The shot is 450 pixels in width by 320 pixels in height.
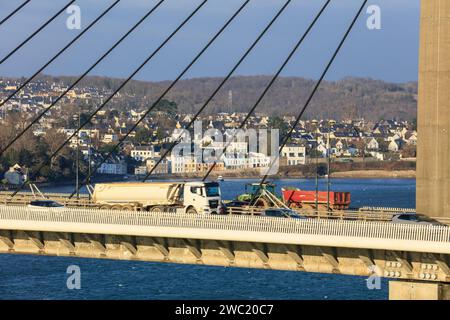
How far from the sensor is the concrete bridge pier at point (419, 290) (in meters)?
39.5

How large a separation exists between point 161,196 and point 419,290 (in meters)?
20.8

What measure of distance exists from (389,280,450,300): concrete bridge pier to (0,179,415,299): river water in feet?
101

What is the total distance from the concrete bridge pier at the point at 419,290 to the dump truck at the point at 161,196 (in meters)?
14.5

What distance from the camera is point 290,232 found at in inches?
1633

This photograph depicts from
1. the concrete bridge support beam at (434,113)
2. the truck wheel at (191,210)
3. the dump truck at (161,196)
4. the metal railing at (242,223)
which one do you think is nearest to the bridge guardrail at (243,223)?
the metal railing at (242,223)

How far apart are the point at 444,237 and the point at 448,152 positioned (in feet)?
22.3

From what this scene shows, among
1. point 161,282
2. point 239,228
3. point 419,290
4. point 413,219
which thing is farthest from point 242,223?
point 161,282

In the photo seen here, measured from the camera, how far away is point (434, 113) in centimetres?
4541

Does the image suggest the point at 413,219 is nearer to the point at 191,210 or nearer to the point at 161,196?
the point at 191,210

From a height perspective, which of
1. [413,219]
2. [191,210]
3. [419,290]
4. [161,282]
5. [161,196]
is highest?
[161,196]

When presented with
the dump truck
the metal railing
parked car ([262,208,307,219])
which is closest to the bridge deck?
the metal railing

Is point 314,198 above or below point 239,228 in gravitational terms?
below

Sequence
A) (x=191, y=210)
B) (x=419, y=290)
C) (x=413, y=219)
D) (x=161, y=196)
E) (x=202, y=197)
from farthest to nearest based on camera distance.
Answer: (x=161, y=196) < (x=202, y=197) < (x=191, y=210) < (x=413, y=219) < (x=419, y=290)
